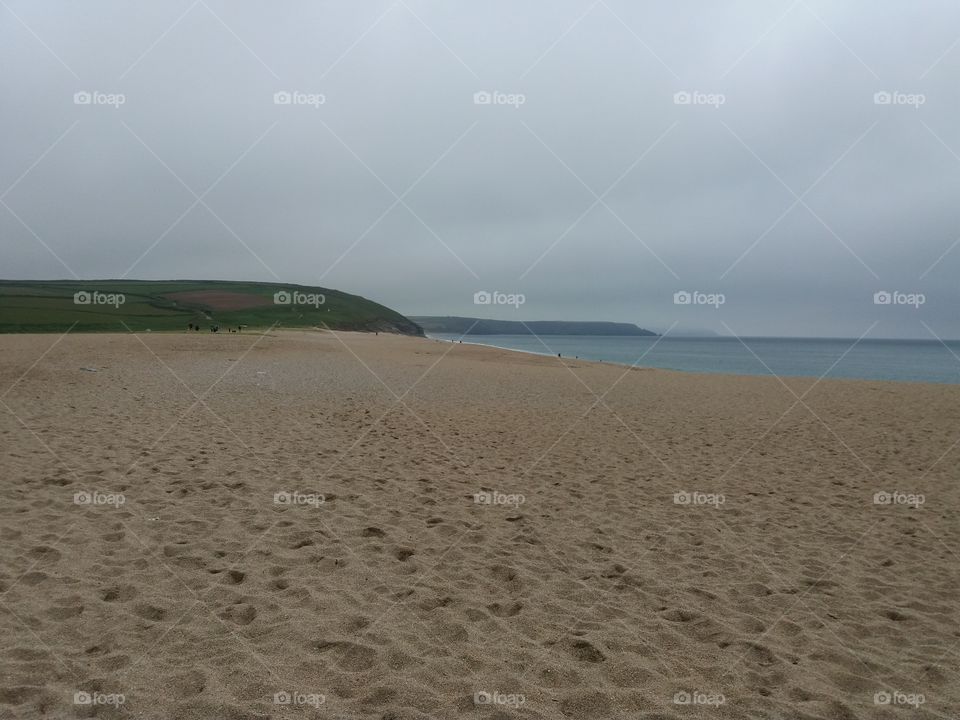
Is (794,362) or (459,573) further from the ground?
(794,362)

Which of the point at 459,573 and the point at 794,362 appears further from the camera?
the point at 794,362

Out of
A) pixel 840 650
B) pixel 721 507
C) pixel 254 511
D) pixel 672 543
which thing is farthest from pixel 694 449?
pixel 254 511

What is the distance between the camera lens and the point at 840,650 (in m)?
4.54

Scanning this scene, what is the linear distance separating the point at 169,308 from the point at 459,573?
8608cm

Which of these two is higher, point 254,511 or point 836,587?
point 254,511

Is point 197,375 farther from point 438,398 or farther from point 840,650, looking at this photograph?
point 840,650

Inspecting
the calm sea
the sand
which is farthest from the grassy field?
the calm sea

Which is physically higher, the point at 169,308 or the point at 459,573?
the point at 169,308

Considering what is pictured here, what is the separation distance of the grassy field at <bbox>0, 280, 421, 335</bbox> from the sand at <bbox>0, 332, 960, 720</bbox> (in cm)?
1293

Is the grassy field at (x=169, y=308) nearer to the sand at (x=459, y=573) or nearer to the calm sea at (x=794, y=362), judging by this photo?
the sand at (x=459, y=573)

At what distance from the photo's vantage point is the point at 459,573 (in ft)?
18.4

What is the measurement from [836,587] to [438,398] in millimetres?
14341

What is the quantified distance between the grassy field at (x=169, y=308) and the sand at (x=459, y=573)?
1293 cm

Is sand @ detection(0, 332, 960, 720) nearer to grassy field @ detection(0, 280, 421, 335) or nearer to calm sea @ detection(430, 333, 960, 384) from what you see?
grassy field @ detection(0, 280, 421, 335)
